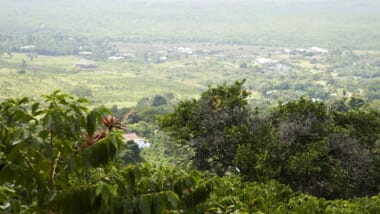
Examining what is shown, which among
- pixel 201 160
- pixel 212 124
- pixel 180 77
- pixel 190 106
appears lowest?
pixel 180 77

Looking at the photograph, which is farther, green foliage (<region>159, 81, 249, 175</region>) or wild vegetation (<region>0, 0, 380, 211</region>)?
green foliage (<region>159, 81, 249, 175</region>)

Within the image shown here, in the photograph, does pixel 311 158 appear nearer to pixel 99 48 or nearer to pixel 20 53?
pixel 20 53

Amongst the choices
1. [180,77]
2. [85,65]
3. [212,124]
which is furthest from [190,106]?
[85,65]

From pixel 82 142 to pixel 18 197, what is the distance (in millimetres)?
A: 305

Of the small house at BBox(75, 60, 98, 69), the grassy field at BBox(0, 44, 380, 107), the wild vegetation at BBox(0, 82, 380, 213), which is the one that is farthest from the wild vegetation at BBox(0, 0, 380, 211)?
the small house at BBox(75, 60, 98, 69)

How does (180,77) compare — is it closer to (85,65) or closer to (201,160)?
(85,65)

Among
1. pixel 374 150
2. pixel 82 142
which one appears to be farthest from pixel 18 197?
pixel 374 150

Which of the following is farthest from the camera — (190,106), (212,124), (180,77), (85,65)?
(85,65)

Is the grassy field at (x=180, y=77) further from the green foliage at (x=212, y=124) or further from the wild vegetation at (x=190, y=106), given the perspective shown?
the green foliage at (x=212, y=124)

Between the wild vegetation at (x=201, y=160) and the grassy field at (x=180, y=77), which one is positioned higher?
A: the wild vegetation at (x=201, y=160)

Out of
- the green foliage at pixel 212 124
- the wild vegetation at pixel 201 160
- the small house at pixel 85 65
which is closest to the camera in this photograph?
the wild vegetation at pixel 201 160

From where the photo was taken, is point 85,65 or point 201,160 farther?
point 85,65

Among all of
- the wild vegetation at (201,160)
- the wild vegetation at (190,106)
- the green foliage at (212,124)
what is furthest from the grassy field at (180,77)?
the wild vegetation at (201,160)

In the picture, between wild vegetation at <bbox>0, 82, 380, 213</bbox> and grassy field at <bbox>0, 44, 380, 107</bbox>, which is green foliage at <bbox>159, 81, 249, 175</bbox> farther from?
grassy field at <bbox>0, 44, 380, 107</bbox>
